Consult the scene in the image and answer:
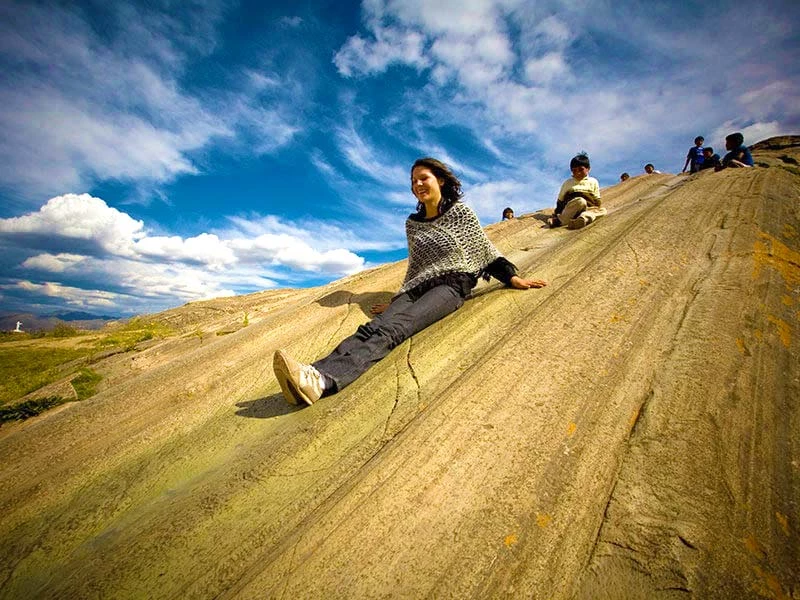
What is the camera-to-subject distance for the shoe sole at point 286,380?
224cm

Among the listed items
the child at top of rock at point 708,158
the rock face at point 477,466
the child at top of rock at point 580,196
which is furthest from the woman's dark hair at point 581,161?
the child at top of rock at point 708,158

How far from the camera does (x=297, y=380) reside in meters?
2.36

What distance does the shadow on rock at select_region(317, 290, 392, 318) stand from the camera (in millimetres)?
4699

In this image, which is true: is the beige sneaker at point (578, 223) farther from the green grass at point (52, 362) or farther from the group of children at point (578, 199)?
the green grass at point (52, 362)

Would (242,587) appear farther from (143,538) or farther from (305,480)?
(143,538)

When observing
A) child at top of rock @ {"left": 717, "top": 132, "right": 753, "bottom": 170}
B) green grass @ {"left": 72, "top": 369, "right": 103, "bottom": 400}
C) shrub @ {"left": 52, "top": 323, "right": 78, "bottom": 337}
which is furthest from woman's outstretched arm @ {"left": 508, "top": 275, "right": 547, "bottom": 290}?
shrub @ {"left": 52, "top": 323, "right": 78, "bottom": 337}

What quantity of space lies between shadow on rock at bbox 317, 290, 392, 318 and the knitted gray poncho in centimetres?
112

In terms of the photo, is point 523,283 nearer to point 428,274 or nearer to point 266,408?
point 428,274

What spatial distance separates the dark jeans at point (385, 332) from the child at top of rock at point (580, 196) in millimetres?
4483

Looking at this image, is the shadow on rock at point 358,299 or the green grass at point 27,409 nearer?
the green grass at point 27,409

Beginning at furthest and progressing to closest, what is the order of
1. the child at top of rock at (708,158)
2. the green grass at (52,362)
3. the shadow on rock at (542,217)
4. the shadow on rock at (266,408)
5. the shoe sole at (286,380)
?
the child at top of rock at (708,158) → the shadow on rock at (542,217) → the green grass at (52,362) → the shadow on rock at (266,408) → the shoe sole at (286,380)

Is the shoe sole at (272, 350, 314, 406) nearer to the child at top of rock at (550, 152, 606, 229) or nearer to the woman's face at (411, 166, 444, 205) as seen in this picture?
the woman's face at (411, 166, 444, 205)

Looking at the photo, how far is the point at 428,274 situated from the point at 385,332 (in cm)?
86

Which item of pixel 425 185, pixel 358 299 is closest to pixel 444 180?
pixel 425 185
